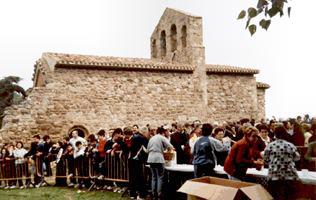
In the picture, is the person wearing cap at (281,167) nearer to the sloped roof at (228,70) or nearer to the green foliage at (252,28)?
the green foliage at (252,28)

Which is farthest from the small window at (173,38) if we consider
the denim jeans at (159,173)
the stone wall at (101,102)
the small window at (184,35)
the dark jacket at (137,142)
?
the denim jeans at (159,173)

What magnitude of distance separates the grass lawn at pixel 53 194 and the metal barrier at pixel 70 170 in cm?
55

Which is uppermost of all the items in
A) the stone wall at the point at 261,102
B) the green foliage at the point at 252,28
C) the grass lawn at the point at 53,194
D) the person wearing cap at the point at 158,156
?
the green foliage at the point at 252,28

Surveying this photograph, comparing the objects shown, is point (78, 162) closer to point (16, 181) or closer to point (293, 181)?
point (16, 181)

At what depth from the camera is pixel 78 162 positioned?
13617mm

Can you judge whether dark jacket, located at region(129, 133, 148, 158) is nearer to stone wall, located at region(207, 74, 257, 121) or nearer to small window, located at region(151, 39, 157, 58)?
stone wall, located at region(207, 74, 257, 121)

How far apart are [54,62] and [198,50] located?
7.55m

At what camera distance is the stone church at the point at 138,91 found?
61.2 feet

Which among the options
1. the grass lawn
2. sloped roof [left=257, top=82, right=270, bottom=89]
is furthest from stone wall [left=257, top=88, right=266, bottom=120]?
the grass lawn

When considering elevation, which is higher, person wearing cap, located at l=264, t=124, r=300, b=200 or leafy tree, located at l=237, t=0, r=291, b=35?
leafy tree, located at l=237, t=0, r=291, b=35

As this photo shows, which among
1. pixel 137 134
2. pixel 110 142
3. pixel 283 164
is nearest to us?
pixel 283 164

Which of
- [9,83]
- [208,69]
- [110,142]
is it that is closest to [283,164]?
[110,142]

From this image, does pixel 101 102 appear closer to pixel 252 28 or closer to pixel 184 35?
pixel 184 35

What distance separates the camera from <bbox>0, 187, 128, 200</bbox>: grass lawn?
38.0 ft
